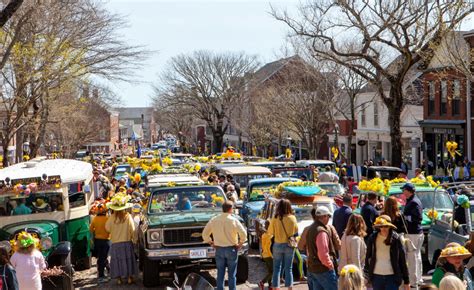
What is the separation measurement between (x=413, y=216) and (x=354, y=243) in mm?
2226

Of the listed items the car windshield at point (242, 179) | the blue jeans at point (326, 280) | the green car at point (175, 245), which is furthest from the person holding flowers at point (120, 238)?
the car windshield at point (242, 179)

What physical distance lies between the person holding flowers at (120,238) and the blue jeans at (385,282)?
5.74m

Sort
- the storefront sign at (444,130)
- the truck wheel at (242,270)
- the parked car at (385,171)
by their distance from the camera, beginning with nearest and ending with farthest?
the truck wheel at (242,270) < the parked car at (385,171) < the storefront sign at (444,130)

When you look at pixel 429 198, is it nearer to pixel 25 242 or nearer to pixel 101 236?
pixel 101 236

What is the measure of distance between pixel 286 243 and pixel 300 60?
2884 centimetres

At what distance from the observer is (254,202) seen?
57.9ft

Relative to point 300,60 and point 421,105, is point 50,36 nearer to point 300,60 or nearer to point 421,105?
point 300,60

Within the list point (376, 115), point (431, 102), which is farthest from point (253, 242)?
point (376, 115)

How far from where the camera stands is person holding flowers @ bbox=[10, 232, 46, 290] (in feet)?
31.1

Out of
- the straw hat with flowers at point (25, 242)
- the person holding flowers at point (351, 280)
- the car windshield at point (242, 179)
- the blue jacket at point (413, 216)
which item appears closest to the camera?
the person holding flowers at point (351, 280)

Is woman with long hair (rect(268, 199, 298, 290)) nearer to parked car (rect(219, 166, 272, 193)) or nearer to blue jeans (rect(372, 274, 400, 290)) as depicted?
blue jeans (rect(372, 274, 400, 290))

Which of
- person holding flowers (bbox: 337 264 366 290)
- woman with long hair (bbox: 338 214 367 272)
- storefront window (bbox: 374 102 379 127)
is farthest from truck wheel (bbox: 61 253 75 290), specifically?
storefront window (bbox: 374 102 379 127)

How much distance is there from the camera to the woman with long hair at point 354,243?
9398 millimetres

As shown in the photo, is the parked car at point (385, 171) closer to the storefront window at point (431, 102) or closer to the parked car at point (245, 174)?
the parked car at point (245, 174)
